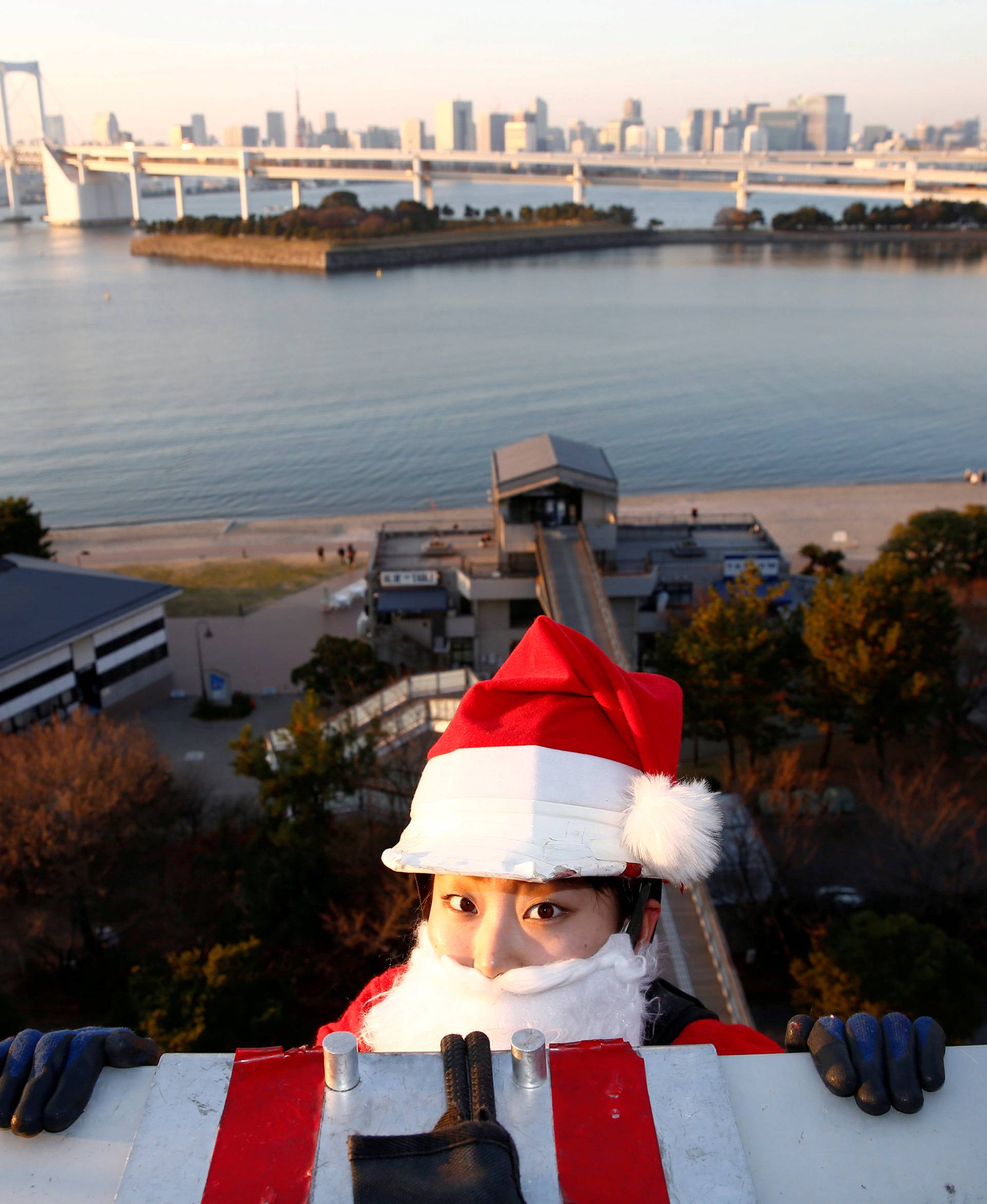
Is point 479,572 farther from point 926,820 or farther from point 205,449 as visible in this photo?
point 205,449

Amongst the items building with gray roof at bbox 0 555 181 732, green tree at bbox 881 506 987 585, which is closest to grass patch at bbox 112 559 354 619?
building with gray roof at bbox 0 555 181 732

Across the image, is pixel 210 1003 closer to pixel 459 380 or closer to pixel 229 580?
pixel 229 580

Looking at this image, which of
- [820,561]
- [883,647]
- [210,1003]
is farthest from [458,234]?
[210,1003]

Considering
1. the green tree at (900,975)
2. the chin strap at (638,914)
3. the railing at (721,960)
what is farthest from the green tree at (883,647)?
the chin strap at (638,914)

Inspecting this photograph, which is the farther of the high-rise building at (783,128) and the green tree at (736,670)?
the high-rise building at (783,128)

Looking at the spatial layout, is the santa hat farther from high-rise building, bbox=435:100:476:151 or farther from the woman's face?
high-rise building, bbox=435:100:476:151

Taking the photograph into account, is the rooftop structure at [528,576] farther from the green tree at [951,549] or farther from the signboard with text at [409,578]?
the green tree at [951,549]
